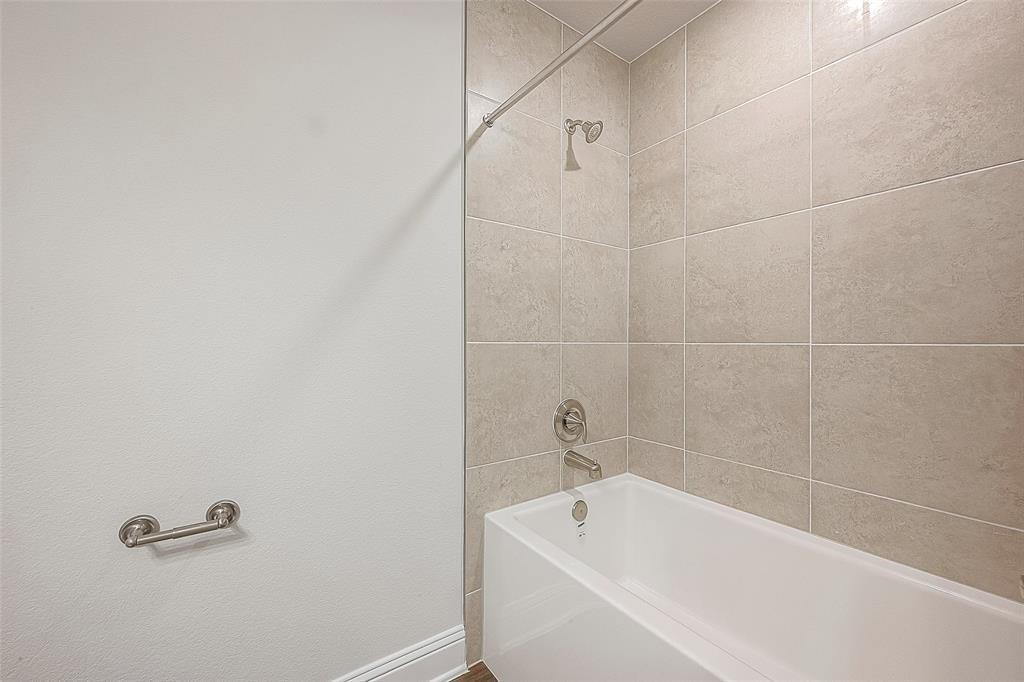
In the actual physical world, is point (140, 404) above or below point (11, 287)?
below

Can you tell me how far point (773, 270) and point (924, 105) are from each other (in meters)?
0.52

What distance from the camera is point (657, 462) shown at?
1753mm

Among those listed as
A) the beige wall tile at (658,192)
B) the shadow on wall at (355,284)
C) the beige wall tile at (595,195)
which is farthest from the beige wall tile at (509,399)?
the beige wall tile at (658,192)

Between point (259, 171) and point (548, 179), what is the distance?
0.95 metres

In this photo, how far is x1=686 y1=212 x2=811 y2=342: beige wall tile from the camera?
4.34 feet

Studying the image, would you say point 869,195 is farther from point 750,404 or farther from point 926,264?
point 750,404

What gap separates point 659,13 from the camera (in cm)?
158

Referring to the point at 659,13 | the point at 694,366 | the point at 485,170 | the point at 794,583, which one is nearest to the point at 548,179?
the point at 485,170

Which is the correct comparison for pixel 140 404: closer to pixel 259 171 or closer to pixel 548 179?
pixel 259 171

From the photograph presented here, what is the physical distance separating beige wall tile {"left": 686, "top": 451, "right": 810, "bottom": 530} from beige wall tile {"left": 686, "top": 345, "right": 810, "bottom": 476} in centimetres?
3

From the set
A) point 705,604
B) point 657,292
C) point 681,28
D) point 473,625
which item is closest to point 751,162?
point 657,292

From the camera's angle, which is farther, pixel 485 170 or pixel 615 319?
pixel 615 319

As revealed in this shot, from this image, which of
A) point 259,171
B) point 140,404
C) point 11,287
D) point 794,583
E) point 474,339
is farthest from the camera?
point 474,339

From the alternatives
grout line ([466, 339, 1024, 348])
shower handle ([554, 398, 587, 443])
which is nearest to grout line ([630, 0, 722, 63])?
grout line ([466, 339, 1024, 348])
